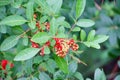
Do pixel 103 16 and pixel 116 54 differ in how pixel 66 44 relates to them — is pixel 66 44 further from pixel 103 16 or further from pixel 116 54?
pixel 116 54

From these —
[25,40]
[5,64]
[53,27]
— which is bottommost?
[5,64]

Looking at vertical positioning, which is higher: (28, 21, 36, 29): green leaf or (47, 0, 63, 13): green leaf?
(47, 0, 63, 13): green leaf

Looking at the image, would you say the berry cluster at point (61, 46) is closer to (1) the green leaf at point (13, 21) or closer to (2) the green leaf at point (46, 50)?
(2) the green leaf at point (46, 50)

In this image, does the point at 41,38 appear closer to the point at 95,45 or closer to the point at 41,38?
the point at 41,38

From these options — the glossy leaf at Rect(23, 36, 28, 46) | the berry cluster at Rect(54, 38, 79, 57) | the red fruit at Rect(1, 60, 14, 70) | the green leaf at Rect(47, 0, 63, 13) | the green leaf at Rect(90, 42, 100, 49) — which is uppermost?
the green leaf at Rect(47, 0, 63, 13)

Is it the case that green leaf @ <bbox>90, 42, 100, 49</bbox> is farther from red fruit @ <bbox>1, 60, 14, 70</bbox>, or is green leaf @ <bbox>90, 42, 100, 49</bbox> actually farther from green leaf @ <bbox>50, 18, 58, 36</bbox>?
red fruit @ <bbox>1, 60, 14, 70</bbox>

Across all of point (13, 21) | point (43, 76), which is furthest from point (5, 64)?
point (13, 21)

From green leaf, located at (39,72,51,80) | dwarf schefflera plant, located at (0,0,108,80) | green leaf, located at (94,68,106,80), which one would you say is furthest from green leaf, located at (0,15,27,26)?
green leaf, located at (94,68,106,80)

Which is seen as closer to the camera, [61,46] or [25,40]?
[61,46]

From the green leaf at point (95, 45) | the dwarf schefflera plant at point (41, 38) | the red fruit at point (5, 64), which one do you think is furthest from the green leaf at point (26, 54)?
the red fruit at point (5, 64)
